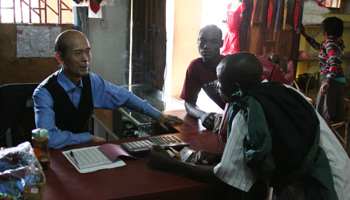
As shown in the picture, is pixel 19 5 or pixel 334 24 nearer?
pixel 19 5

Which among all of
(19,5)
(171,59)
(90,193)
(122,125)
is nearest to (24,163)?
(90,193)

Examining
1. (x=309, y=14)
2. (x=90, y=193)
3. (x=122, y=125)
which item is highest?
(x=309, y=14)

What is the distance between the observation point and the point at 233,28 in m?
4.34

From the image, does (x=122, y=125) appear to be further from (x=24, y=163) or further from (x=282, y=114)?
(x=282, y=114)

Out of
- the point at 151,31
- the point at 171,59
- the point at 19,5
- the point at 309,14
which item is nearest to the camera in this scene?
the point at 19,5

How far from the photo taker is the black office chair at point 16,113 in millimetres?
1972

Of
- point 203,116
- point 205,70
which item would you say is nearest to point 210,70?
point 205,70

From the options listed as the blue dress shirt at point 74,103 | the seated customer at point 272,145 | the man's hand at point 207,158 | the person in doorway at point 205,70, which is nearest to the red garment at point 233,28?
the person in doorway at point 205,70

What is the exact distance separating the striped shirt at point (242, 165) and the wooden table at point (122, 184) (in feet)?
0.61

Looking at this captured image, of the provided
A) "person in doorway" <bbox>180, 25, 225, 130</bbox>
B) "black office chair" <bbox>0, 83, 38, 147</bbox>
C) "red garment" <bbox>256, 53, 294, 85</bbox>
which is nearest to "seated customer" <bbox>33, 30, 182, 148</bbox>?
"black office chair" <bbox>0, 83, 38, 147</bbox>

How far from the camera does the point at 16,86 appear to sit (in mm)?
2012

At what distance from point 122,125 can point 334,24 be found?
9.58 feet

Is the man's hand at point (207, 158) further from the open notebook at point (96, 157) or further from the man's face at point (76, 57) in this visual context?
the man's face at point (76, 57)

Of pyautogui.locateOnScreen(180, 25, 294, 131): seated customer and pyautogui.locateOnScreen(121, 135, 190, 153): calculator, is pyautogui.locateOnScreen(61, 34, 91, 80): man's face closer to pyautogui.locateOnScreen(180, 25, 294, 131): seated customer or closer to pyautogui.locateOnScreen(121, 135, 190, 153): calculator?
pyautogui.locateOnScreen(121, 135, 190, 153): calculator
